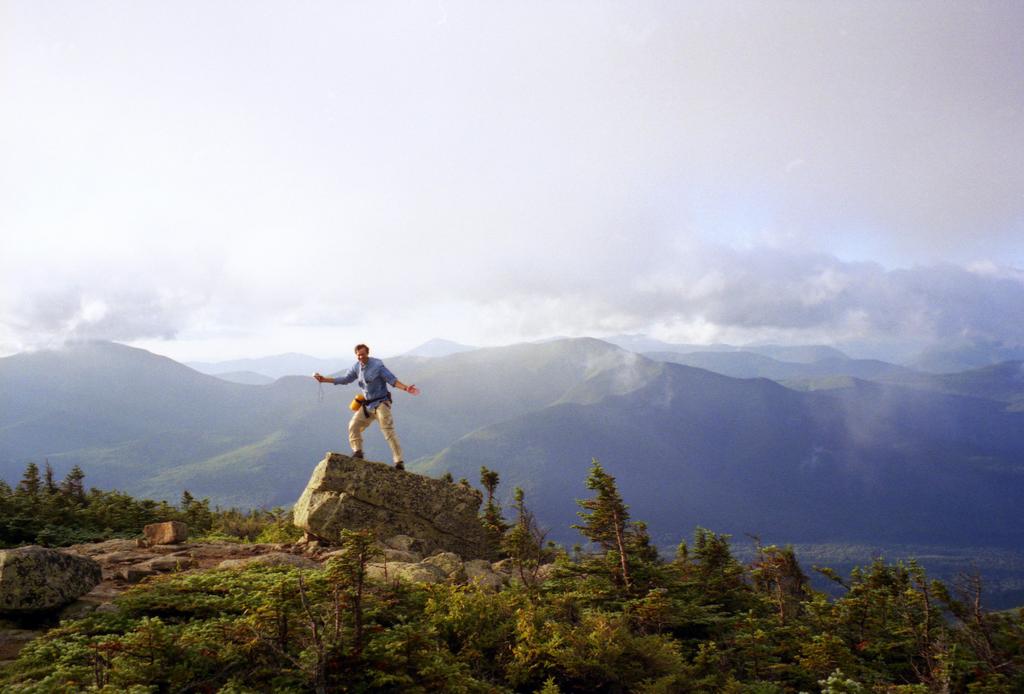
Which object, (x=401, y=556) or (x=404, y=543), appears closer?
(x=401, y=556)

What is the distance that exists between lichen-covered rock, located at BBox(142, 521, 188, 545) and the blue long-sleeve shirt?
6131mm

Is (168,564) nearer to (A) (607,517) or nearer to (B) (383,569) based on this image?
(B) (383,569)

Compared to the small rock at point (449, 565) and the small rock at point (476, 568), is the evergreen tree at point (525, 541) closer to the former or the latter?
the small rock at point (476, 568)

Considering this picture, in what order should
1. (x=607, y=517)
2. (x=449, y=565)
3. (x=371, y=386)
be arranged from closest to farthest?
(x=607, y=517) → (x=449, y=565) → (x=371, y=386)

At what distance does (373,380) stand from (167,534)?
7268mm

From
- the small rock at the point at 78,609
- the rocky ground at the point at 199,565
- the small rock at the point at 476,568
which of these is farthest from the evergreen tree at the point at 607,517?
the small rock at the point at 78,609

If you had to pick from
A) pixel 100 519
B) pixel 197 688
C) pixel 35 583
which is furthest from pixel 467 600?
pixel 100 519

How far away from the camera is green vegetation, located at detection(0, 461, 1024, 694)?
603 cm

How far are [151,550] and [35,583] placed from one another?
5.83 meters

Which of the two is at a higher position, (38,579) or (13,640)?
(38,579)

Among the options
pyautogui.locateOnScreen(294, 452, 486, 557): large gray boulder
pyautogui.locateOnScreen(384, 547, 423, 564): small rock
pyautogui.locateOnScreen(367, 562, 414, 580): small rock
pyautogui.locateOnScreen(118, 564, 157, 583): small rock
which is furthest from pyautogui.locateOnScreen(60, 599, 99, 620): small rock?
pyautogui.locateOnScreen(294, 452, 486, 557): large gray boulder

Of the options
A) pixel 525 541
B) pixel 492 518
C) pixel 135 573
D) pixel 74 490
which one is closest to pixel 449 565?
pixel 525 541

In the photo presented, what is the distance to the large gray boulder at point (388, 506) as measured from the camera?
614 inches

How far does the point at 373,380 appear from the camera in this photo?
15.6 meters
